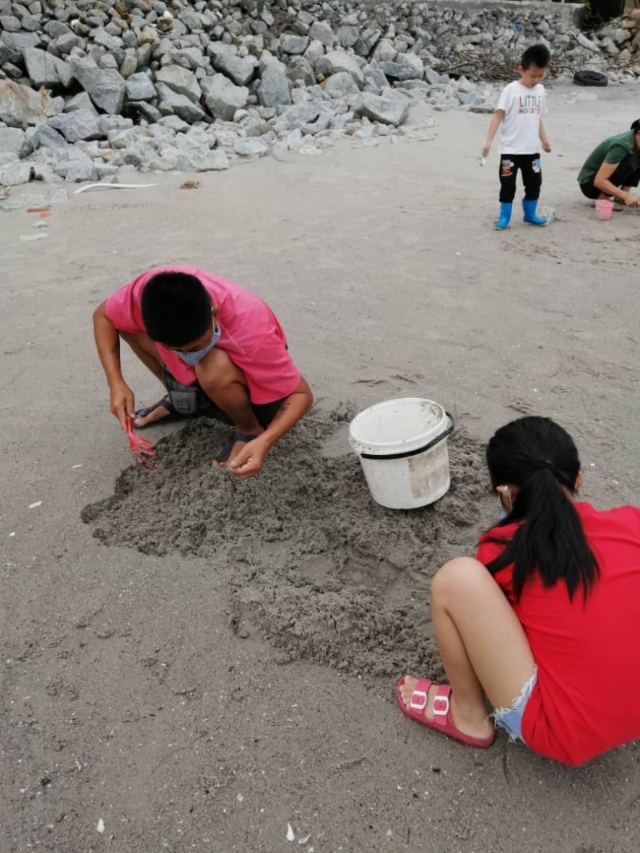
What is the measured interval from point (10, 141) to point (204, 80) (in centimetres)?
292

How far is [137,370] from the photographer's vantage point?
3.18m

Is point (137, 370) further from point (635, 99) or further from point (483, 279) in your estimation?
point (635, 99)

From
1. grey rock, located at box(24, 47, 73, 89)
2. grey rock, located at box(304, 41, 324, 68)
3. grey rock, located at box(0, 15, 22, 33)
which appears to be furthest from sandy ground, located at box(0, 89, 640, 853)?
grey rock, located at box(304, 41, 324, 68)

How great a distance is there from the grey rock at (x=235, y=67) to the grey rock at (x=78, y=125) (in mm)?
2210

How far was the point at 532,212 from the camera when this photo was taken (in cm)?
465

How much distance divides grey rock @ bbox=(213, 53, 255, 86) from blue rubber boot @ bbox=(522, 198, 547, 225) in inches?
228

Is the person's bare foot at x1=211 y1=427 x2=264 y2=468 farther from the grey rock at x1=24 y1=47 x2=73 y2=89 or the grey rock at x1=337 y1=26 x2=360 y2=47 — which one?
the grey rock at x1=337 y1=26 x2=360 y2=47

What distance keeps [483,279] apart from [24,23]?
7794 mm

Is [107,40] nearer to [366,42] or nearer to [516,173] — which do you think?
[366,42]

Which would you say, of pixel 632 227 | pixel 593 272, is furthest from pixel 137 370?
pixel 632 227

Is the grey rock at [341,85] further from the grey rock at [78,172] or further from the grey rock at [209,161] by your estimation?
the grey rock at [78,172]

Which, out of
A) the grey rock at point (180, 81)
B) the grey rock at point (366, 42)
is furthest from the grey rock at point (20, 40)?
the grey rock at point (366, 42)

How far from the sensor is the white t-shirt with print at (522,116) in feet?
14.9

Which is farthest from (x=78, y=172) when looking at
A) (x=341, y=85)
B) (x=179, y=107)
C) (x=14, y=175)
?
(x=341, y=85)
